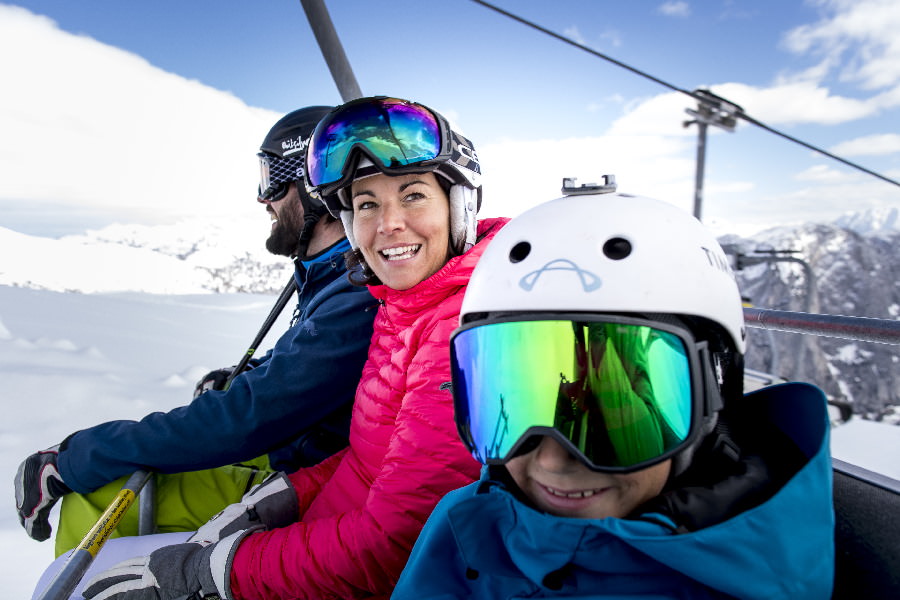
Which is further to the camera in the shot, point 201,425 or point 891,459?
point 891,459

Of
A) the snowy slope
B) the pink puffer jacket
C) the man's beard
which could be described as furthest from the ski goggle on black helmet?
the snowy slope

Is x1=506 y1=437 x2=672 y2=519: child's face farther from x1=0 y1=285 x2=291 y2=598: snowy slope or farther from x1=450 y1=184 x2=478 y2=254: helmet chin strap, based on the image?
x1=0 y1=285 x2=291 y2=598: snowy slope

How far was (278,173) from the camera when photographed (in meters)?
2.45

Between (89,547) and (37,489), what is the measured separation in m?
0.70

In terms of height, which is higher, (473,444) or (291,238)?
(291,238)

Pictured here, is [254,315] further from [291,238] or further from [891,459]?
[891,459]

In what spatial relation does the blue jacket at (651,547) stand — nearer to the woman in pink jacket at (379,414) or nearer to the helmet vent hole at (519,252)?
the woman in pink jacket at (379,414)

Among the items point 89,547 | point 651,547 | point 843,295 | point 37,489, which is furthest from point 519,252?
point 843,295

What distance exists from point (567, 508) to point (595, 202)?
0.63 metres

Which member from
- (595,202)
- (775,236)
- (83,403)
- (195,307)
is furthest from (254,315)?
(775,236)

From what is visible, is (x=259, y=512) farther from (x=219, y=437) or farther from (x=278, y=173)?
(x=278, y=173)

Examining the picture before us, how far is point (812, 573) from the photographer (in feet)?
2.51

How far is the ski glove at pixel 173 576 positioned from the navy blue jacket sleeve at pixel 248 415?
16.6 inches

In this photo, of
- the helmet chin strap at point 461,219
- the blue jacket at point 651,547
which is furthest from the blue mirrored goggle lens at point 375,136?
the blue jacket at point 651,547
